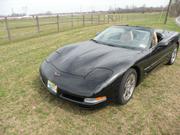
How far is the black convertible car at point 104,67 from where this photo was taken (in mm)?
2311

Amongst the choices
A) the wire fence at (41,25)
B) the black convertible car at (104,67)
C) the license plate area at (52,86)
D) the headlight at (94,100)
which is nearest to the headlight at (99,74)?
the black convertible car at (104,67)

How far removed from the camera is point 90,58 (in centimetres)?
287

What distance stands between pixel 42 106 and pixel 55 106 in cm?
22

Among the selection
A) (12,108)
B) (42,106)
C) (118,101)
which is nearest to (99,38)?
(118,101)

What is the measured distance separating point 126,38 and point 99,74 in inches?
60.7

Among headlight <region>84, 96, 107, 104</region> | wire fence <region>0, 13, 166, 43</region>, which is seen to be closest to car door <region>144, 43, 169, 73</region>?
headlight <region>84, 96, 107, 104</region>

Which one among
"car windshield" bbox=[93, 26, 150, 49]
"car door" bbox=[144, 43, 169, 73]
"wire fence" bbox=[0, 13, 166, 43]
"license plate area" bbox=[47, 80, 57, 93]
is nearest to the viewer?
"license plate area" bbox=[47, 80, 57, 93]

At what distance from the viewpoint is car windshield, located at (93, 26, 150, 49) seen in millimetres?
3348

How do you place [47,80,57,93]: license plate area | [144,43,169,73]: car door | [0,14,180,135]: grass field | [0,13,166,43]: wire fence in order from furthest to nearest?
[0,13,166,43]: wire fence → [144,43,169,73]: car door → [47,80,57,93]: license plate area → [0,14,180,135]: grass field

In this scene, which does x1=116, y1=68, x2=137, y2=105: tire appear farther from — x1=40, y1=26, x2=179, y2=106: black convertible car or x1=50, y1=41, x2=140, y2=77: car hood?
x1=50, y1=41, x2=140, y2=77: car hood

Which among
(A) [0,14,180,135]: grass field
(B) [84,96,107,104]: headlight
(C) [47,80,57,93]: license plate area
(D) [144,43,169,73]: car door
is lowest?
(A) [0,14,180,135]: grass field

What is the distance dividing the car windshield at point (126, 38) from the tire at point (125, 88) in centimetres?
72

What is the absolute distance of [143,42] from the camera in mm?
3355

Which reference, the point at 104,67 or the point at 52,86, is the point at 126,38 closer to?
the point at 104,67
